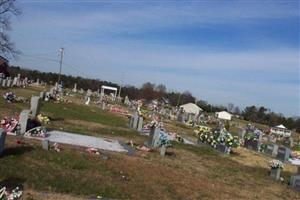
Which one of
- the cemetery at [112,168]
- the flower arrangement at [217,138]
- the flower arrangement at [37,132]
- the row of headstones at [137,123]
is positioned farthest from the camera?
the row of headstones at [137,123]

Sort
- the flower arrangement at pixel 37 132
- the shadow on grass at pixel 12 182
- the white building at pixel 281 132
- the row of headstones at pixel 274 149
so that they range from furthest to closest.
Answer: the white building at pixel 281 132
the row of headstones at pixel 274 149
the flower arrangement at pixel 37 132
the shadow on grass at pixel 12 182

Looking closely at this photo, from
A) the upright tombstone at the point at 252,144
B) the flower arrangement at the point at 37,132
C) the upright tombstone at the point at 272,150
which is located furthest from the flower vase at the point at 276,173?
the upright tombstone at the point at 252,144

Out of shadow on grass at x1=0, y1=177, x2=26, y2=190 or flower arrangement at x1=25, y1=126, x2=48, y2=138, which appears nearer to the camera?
shadow on grass at x1=0, y1=177, x2=26, y2=190

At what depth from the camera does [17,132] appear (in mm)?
17203

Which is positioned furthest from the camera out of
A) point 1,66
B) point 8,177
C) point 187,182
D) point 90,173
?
point 1,66

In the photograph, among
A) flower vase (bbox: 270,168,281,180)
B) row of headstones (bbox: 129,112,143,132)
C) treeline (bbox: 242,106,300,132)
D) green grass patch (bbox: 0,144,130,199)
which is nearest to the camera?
green grass patch (bbox: 0,144,130,199)

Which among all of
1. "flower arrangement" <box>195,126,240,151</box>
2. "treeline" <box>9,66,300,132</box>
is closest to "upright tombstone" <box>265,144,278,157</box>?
"flower arrangement" <box>195,126,240,151</box>

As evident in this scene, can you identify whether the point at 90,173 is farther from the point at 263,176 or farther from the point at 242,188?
the point at 263,176

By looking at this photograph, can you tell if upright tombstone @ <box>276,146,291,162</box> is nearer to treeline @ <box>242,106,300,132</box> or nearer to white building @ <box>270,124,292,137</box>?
white building @ <box>270,124,292,137</box>

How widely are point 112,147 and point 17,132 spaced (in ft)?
12.3

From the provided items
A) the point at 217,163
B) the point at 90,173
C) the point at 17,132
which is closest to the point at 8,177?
the point at 90,173

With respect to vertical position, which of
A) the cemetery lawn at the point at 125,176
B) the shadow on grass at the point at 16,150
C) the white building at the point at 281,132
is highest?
the white building at the point at 281,132

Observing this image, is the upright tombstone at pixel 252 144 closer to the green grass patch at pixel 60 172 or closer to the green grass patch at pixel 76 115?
the green grass patch at pixel 76 115

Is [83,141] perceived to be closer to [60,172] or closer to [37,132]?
[37,132]
